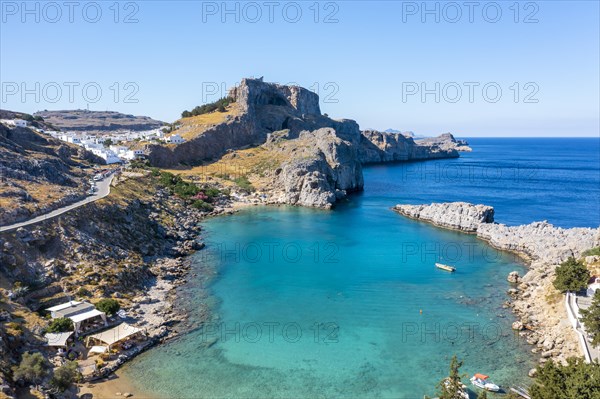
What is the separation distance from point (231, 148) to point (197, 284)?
81133 mm

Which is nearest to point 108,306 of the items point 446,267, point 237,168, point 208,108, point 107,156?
point 446,267

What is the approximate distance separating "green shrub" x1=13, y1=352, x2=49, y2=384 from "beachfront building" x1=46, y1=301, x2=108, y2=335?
5.91 m

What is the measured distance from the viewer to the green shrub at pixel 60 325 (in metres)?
28.9

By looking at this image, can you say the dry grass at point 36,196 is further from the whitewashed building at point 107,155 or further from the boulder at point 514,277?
the boulder at point 514,277

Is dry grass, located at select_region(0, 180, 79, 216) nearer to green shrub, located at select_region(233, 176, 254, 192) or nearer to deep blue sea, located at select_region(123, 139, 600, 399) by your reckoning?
deep blue sea, located at select_region(123, 139, 600, 399)

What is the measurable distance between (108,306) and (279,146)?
277 feet

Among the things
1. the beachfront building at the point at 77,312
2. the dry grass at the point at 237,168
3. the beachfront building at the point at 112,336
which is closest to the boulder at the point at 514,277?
the beachfront building at the point at 112,336

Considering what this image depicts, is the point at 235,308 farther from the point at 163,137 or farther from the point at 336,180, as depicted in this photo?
the point at 163,137

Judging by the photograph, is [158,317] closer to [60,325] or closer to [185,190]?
[60,325]

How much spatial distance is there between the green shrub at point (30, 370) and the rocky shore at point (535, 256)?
33136 millimetres

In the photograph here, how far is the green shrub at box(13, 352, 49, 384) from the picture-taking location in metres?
23.1

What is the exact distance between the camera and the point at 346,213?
78.8m

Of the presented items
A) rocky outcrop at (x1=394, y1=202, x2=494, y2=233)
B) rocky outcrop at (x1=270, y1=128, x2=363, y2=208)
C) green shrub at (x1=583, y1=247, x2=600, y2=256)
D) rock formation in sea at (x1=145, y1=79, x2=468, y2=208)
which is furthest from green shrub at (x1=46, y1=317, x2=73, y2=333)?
rock formation in sea at (x1=145, y1=79, x2=468, y2=208)

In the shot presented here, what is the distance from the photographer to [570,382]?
63.4ft
